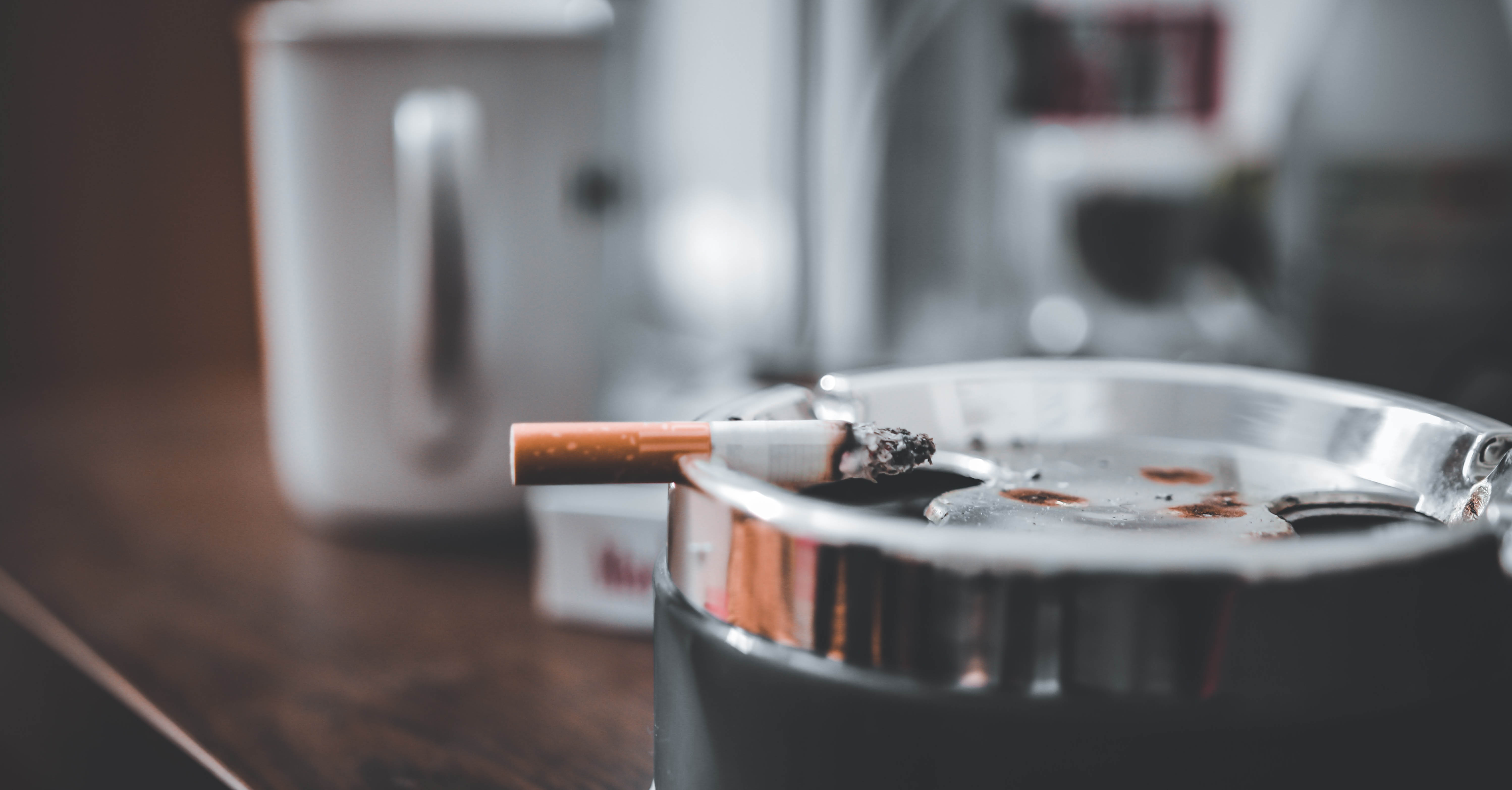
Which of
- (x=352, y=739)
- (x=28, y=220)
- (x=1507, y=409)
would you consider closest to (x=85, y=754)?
(x=352, y=739)

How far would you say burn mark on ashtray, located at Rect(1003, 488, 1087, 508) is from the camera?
20 cm

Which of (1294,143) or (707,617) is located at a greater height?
(1294,143)

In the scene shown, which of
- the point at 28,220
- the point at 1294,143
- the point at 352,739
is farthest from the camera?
the point at 28,220

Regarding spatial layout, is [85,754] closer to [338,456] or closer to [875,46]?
[338,456]

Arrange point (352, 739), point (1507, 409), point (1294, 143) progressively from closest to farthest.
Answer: point (352, 739), point (1507, 409), point (1294, 143)

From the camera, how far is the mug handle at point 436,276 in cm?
42

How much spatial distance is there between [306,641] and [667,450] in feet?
0.82

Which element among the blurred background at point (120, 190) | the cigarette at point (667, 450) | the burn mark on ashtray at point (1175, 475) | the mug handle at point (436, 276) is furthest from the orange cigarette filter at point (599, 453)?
the blurred background at point (120, 190)

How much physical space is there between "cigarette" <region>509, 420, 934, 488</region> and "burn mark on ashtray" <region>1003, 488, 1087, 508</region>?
4cm

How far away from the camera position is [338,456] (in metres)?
0.46

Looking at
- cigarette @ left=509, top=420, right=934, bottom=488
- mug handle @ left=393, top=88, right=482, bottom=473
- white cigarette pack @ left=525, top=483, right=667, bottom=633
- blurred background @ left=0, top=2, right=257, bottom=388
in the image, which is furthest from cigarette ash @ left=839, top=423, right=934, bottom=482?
blurred background @ left=0, top=2, right=257, bottom=388

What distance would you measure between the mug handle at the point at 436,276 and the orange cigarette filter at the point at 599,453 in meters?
0.28

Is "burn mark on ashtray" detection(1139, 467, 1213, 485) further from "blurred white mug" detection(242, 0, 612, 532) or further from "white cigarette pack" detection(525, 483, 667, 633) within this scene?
"blurred white mug" detection(242, 0, 612, 532)

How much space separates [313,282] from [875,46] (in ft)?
A: 1.40
